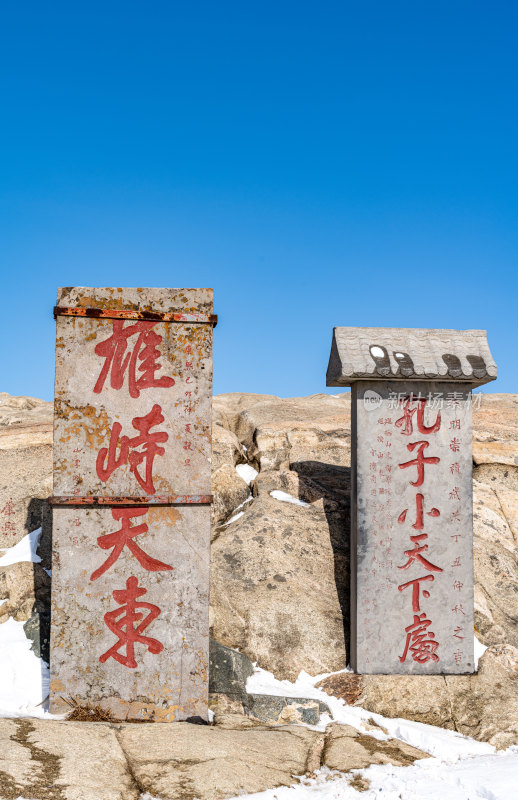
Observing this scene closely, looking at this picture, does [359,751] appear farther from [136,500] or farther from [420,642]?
[136,500]

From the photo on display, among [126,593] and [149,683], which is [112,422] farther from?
[149,683]

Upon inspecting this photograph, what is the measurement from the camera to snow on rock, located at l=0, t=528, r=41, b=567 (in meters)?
9.08

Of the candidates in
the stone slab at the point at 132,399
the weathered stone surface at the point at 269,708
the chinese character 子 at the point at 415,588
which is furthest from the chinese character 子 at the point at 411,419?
the weathered stone surface at the point at 269,708

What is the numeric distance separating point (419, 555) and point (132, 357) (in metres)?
4.55

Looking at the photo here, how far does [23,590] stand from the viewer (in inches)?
337

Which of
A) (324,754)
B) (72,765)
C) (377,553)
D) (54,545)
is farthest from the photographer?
(377,553)

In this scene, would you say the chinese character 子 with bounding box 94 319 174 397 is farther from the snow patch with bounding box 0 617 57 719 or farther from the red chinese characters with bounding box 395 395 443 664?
the red chinese characters with bounding box 395 395 443 664

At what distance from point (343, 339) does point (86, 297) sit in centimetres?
353

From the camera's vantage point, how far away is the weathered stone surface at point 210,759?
4.89 metres

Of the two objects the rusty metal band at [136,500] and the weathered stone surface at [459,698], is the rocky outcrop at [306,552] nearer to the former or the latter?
the weathered stone surface at [459,698]

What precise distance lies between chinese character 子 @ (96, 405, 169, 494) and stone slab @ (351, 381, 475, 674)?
2956mm

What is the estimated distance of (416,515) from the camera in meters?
8.34

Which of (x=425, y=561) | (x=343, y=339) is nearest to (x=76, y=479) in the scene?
(x=343, y=339)

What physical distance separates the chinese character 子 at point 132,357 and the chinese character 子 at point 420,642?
178 inches
